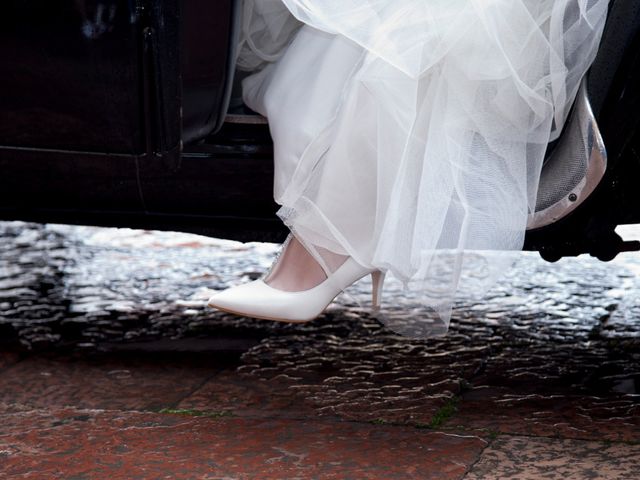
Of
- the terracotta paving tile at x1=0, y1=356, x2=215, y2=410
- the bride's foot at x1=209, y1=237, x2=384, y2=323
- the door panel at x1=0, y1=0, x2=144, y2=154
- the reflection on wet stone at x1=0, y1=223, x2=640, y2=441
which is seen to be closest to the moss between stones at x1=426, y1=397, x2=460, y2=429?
the reflection on wet stone at x1=0, y1=223, x2=640, y2=441

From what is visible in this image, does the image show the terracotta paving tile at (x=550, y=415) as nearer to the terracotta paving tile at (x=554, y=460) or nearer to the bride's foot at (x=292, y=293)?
the terracotta paving tile at (x=554, y=460)

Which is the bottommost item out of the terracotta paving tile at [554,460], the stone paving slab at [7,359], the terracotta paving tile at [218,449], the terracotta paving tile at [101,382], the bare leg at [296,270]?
the stone paving slab at [7,359]

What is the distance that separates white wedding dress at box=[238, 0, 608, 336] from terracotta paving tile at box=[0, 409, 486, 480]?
0.23m

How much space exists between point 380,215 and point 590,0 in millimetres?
458

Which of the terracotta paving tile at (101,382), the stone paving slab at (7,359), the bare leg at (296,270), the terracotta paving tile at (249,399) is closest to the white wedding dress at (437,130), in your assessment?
the bare leg at (296,270)

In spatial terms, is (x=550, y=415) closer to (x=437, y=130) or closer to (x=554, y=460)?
(x=554, y=460)

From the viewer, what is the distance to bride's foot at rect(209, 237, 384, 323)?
6.12 ft

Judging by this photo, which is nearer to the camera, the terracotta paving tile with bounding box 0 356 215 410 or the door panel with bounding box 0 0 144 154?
the door panel with bounding box 0 0 144 154

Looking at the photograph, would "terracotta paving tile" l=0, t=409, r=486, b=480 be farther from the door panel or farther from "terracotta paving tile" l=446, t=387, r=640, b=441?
the door panel

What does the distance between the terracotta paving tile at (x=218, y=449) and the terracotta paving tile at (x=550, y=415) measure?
0.35 ft

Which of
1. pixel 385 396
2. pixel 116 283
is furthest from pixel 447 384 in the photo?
pixel 116 283

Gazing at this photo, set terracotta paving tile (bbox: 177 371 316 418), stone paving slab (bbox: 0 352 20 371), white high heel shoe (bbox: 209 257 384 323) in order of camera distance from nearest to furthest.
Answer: white high heel shoe (bbox: 209 257 384 323)
terracotta paving tile (bbox: 177 371 316 418)
stone paving slab (bbox: 0 352 20 371)

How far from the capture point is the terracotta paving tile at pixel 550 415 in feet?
6.05

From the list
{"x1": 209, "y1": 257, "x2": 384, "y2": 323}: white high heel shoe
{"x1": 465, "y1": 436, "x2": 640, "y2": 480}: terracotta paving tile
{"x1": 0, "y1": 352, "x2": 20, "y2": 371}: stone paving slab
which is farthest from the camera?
{"x1": 0, "y1": 352, "x2": 20, "y2": 371}: stone paving slab
